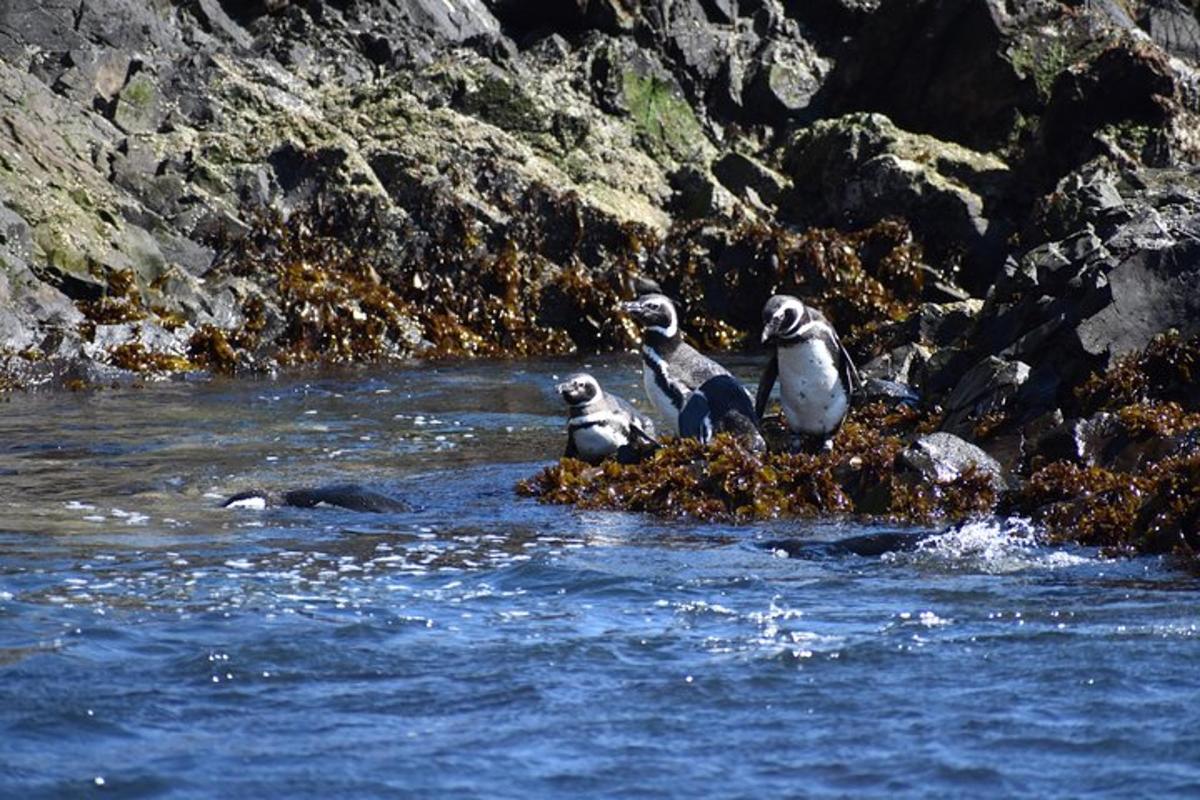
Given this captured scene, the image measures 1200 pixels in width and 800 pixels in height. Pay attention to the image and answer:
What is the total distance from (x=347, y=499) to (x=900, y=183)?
14407 millimetres

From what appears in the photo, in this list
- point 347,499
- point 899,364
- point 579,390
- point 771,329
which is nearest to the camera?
point 347,499

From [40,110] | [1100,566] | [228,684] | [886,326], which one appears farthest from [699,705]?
[40,110]

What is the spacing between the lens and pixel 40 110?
67.3 feet

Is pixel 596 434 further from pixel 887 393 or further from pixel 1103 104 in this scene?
pixel 1103 104

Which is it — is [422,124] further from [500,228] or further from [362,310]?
[362,310]

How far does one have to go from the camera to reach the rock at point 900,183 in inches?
900

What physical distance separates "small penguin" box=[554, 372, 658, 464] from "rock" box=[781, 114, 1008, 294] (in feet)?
37.8

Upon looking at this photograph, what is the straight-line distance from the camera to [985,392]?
11.7 meters

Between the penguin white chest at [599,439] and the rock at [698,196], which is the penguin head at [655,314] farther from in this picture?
the rock at [698,196]

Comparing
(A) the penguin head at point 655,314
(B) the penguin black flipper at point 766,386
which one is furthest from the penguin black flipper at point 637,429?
(B) the penguin black flipper at point 766,386

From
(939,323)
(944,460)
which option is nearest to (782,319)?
(944,460)

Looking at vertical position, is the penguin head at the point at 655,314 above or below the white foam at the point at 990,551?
above

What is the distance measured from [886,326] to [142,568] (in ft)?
35.5

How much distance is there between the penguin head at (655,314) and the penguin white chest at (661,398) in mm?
270
